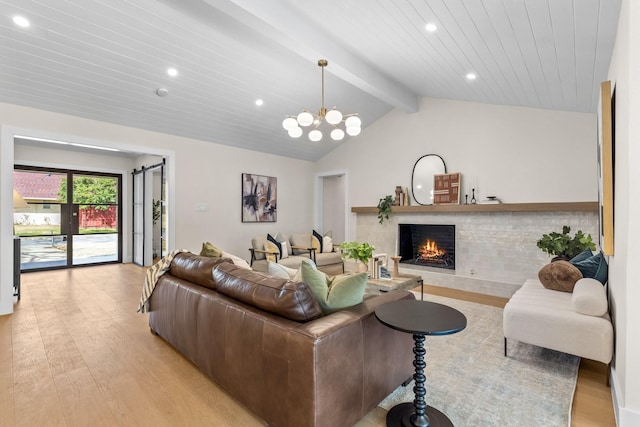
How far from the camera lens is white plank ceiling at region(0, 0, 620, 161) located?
250 cm

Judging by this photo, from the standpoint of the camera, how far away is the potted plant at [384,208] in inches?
231

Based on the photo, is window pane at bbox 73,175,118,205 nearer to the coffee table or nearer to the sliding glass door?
the sliding glass door

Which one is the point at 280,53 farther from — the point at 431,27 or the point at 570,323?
the point at 570,323

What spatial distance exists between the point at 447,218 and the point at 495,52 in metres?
2.86

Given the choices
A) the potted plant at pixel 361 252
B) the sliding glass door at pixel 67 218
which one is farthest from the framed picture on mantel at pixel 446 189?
the sliding glass door at pixel 67 218

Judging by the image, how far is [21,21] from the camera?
283cm

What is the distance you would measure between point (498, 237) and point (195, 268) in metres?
4.37

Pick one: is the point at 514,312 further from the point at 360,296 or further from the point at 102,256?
the point at 102,256

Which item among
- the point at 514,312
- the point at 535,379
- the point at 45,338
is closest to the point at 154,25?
the point at 45,338

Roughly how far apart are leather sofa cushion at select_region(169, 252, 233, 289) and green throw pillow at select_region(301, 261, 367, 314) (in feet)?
2.79

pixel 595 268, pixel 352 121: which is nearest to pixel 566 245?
pixel 595 268

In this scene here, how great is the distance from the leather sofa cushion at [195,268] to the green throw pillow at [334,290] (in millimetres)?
850

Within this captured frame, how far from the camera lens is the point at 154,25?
3137 millimetres

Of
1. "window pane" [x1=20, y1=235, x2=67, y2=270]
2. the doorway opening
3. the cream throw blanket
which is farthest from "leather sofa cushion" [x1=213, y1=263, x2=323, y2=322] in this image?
"window pane" [x1=20, y1=235, x2=67, y2=270]
